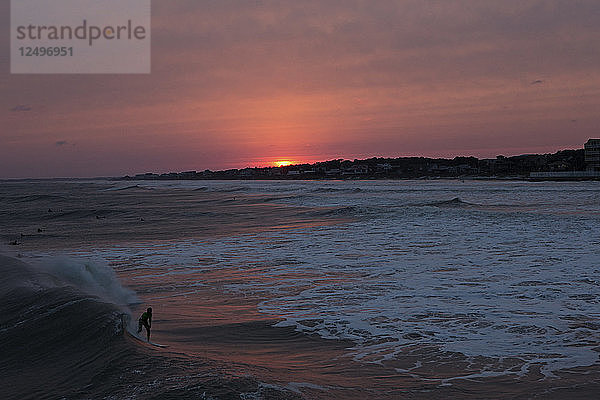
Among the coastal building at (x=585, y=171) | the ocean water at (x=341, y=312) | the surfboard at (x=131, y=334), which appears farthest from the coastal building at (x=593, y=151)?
the surfboard at (x=131, y=334)

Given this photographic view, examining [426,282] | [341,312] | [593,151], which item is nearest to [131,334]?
[341,312]

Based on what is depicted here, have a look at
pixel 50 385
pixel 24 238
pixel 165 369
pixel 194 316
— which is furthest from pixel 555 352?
pixel 24 238

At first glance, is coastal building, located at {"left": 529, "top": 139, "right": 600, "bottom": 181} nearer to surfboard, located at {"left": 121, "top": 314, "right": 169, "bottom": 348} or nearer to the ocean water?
the ocean water

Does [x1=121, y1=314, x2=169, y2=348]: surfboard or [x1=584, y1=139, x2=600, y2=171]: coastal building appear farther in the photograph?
[x1=584, y1=139, x2=600, y2=171]: coastal building

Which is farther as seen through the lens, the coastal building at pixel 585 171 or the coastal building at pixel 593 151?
the coastal building at pixel 593 151

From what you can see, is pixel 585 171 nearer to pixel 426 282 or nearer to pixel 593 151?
pixel 593 151

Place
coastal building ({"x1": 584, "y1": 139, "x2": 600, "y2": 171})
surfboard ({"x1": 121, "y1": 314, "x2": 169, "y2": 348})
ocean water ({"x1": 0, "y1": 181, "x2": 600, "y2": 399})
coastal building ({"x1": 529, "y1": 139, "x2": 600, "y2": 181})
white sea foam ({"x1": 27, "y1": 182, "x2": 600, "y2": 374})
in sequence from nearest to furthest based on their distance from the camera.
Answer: ocean water ({"x1": 0, "y1": 181, "x2": 600, "y2": 399}), surfboard ({"x1": 121, "y1": 314, "x2": 169, "y2": 348}), white sea foam ({"x1": 27, "y1": 182, "x2": 600, "y2": 374}), coastal building ({"x1": 529, "y1": 139, "x2": 600, "y2": 181}), coastal building ({"x1": 584, "y1": 139, "x2": 600, "y2": 171})

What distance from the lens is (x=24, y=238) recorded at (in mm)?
18469

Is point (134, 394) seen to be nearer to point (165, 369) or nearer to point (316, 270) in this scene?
point (165, 369)

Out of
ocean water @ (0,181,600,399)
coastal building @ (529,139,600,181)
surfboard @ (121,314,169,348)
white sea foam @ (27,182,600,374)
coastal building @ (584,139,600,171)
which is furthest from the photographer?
coastal building @ (584,139,600,171)

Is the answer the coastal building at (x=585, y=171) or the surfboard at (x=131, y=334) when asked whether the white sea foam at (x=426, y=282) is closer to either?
the surfboard at (x=131, y=334)

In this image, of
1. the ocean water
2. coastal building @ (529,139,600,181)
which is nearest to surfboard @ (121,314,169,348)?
the ocean water

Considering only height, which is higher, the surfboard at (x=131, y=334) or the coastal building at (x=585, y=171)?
the coastal building at (x=585, y=171)

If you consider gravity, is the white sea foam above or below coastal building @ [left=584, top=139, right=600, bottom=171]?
below
